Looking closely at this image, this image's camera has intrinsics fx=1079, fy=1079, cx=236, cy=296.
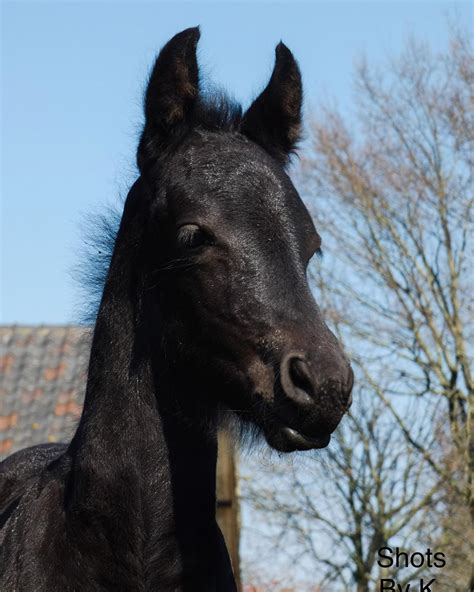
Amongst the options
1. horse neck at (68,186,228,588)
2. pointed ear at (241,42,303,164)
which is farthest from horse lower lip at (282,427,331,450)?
pointed ear at (241,42,303,164)

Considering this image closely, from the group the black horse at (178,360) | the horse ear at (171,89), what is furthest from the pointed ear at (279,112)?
the horse ear at (171,89)

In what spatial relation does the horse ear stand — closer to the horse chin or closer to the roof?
the horse chin

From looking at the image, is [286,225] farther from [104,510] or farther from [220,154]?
[104,510]

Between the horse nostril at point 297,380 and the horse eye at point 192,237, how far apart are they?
0.60m

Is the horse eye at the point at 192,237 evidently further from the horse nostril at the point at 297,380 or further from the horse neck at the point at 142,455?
the horse nostril at the point at 297,380

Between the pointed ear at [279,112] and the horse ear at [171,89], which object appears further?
the pointed ear at [279,112]

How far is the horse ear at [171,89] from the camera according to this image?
4.23 meters

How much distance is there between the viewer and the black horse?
12.4 ft

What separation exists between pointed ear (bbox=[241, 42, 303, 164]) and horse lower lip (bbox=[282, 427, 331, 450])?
130cm

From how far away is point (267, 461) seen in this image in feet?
14.0

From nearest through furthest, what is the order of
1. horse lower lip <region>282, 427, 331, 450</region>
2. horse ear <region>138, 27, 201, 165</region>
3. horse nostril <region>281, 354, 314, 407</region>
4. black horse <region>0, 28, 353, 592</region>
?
horse nostril <region>281, 354, 314, 407</region> < horse lower lip <region>282, 427, 331, 450</region> < black horse <region>0, 28, 353, 592</region> < horse ear <region>138, 27, 201, 165</region>

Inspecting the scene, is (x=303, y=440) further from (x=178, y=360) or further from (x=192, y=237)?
(x=192, y=237)

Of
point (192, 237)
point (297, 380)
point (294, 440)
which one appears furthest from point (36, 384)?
point (297, 380)

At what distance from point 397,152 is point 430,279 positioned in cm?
246
